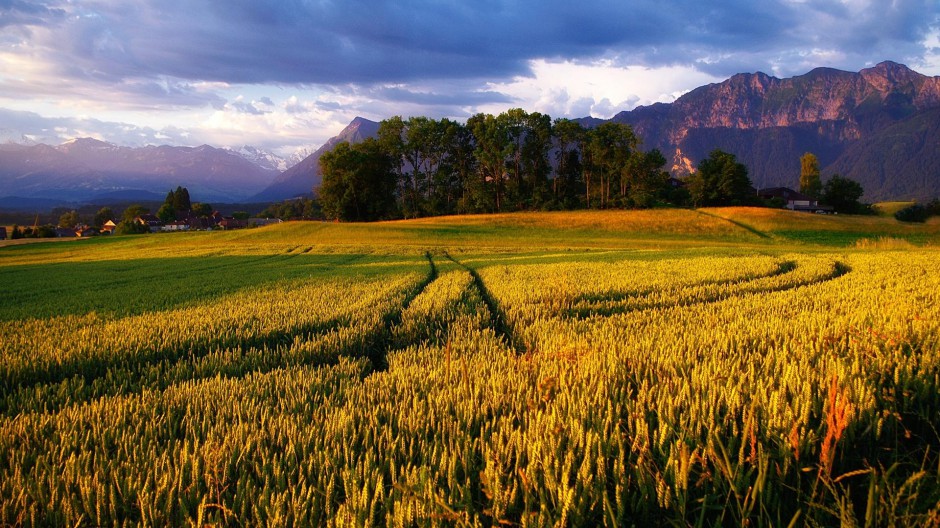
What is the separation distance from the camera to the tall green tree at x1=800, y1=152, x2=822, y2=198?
109750 millimetres

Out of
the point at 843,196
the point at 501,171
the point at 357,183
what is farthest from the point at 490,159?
the point at 843,196

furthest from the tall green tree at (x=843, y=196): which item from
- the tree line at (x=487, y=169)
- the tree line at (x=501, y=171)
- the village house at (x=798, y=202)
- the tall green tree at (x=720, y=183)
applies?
the tree line at (x=487, y=169)

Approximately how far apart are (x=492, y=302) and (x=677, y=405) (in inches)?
264

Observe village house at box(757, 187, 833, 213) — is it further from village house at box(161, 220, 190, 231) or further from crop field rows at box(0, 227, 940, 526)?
village house at box(161, 220, 190, 231)

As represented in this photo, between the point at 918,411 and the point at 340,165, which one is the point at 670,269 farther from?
the point at 340,165

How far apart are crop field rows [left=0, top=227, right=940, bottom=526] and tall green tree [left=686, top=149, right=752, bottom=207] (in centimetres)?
9359

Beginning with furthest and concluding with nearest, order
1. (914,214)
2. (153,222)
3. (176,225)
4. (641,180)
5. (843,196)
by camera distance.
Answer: (153,222) → (176,225) → (843,196) → (914,214) → (641,180)

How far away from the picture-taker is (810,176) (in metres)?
111

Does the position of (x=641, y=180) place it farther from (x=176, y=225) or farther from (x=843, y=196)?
(x=176, y=225)

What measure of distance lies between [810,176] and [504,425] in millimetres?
140591

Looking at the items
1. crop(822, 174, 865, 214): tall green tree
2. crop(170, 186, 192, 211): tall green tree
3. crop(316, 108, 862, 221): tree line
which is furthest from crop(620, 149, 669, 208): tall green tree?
crop(170, 186, 192, 211): tall green tree

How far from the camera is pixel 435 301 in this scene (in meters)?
9.09

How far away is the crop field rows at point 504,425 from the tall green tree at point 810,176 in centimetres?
13284

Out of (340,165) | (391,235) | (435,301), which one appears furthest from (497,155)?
(435,301)
